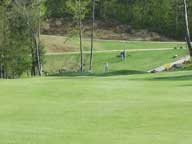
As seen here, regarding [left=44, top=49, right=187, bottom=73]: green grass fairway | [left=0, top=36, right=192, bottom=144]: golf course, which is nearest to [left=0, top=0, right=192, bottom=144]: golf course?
[left=0, top=36, right=192, bottom=144]: golf course

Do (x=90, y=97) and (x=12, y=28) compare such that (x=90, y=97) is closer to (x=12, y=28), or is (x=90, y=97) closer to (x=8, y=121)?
(x=8, y=121)

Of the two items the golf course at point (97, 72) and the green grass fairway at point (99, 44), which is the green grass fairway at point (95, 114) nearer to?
the golf course at point (97, 72)

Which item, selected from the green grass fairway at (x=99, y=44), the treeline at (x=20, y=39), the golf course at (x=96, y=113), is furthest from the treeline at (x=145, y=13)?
the golf course at (x=96, y=113)

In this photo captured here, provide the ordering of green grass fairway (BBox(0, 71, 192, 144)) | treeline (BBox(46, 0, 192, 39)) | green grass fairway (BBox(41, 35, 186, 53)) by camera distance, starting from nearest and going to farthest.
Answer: green grass fairway (BBox(0, 71, 192, 144))
green grass fairway (BBox(41, 35, 186, 53))
treeline (BBox(46, 0, 192, 39))

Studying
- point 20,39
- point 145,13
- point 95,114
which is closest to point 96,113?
point 95,114

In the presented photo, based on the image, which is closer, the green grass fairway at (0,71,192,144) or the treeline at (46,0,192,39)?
the green grass fairway at (0,71,192,144)

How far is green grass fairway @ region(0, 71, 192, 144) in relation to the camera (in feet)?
44.3

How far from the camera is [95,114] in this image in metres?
17.2

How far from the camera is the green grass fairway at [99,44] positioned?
8338 cm

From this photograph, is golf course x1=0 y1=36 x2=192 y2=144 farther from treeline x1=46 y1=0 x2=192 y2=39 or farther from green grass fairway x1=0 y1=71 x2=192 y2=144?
treeline x1=46 y1=0 x2=192 y2=39

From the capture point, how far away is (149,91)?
78.7 feet

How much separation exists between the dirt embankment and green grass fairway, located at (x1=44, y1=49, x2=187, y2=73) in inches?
482

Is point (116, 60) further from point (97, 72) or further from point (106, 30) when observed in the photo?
point (106, 30)

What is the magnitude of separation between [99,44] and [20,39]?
17.3 m
